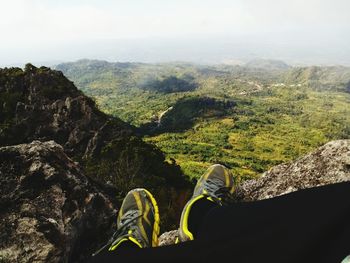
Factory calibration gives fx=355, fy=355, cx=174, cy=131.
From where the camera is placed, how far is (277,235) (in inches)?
89.7

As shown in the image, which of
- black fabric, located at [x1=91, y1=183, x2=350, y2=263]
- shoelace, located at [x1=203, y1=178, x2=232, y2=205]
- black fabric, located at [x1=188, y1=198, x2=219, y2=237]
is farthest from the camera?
shoelace, located at [x1=203, y1=178, x2=232, y2=205]

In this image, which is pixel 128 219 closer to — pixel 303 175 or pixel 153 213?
pixel 153 213

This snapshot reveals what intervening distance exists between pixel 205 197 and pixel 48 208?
11.3ft

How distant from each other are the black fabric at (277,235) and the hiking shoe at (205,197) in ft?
2.91

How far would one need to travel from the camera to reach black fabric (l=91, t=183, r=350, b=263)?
2150 millimetres

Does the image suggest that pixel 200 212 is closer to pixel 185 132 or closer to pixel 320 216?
pixel 320 216

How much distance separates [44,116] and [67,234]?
1525 inches

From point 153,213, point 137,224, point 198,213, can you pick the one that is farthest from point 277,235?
point 153,213

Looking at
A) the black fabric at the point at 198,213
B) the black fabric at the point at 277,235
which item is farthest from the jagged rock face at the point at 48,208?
the black fabric at the point at 277,235

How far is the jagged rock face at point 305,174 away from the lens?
6.16 metres

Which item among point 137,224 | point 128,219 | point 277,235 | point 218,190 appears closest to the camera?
point 277,235

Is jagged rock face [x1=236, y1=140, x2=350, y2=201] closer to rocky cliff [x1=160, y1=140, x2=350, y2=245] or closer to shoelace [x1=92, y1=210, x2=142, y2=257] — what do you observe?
rocky cliff [x1=160, y1=140, x2=350, y2=245]

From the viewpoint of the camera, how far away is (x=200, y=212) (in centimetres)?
402

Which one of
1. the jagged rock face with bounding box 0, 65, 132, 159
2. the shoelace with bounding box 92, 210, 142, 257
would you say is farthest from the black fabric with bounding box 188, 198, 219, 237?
the jagged rock face with bounding box 0, 65, 132, 159
